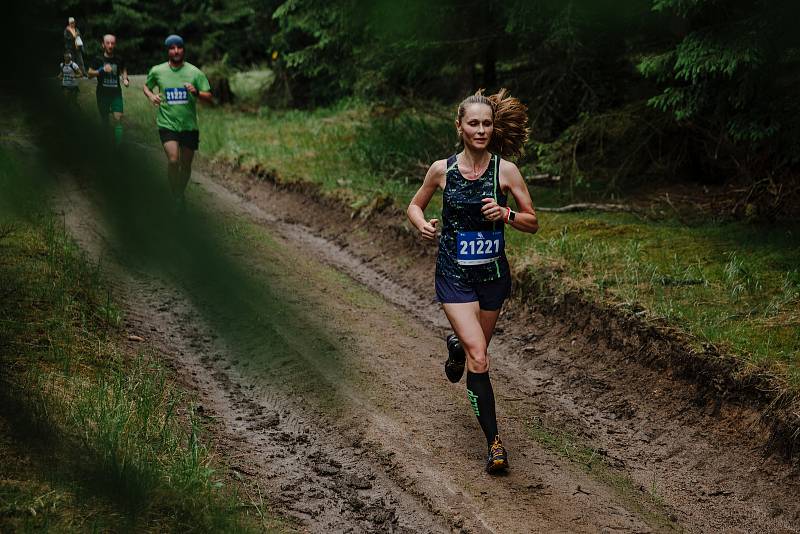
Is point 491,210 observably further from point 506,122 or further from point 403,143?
point 403,143

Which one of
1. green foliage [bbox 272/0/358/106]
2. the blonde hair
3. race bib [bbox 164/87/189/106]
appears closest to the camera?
the blonde hair

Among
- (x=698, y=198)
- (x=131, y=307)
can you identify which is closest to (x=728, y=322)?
(x=698, y=198)

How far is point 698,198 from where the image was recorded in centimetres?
1038

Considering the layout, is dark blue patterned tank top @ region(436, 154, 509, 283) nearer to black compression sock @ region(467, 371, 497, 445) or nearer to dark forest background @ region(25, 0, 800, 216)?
black compression sock @ region(467, 371, 497, 445)

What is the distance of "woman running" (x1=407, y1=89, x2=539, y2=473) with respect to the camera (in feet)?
17.1

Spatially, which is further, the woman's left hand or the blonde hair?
the blonde hair

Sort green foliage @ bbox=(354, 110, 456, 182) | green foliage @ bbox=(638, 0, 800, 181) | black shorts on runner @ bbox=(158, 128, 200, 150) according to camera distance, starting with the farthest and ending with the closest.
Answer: green foliage @ bbox=(354, 110, 456, 182) → green foliage @ bbox=(638, 0, 800, 181) → black shorts on runner @ bbox=(158, 128, 200, 150)

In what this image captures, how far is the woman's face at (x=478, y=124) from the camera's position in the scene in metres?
5.21

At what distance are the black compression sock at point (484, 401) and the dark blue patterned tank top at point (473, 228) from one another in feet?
2.02

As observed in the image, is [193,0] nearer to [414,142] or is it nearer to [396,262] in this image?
[396,262]

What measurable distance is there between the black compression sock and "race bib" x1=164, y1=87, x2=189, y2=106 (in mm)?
5452

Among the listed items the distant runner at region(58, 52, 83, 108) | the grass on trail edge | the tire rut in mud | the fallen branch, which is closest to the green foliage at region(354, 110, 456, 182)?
the fallen branch

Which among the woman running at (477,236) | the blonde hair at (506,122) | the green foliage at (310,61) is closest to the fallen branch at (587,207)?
the green foliage at (310,61)

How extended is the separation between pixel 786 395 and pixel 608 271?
269cm
